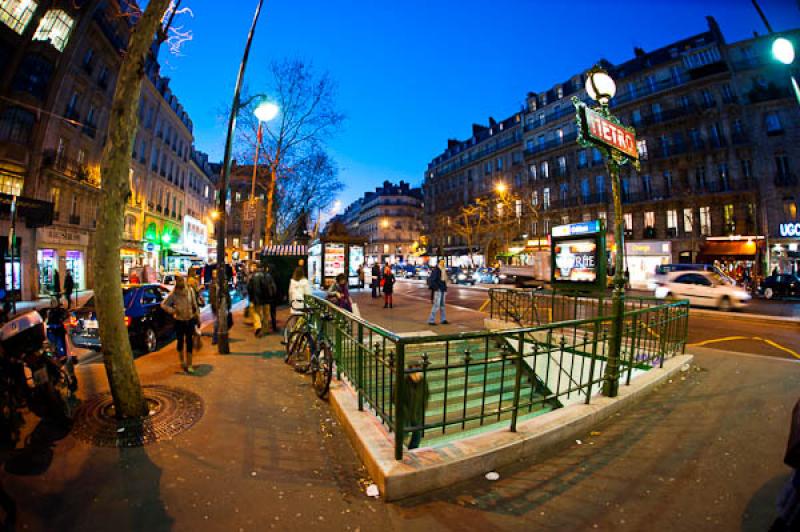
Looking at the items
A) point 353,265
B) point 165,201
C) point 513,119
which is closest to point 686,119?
point 513,119

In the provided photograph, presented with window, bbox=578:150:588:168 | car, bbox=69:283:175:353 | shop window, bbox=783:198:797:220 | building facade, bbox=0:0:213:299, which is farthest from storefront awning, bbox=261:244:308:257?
shop window, bbox=783:198:797:220

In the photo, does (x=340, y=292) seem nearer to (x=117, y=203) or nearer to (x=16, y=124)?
(x=117, y=203)

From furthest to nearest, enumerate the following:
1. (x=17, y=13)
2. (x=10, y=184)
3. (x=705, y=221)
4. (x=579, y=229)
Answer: (x=705, y=221)
(x=10, y=184)
(x=17, y=13)
(x=579, y=229)

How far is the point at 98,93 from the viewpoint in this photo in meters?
23.9

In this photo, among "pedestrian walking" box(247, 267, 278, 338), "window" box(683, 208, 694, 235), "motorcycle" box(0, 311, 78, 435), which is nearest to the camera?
"motorcycle" box(0, 311, 78, 435)

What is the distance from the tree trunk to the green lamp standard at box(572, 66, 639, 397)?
5.23m

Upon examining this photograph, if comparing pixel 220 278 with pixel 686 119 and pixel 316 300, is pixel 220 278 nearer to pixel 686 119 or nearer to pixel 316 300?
pixel 316 300

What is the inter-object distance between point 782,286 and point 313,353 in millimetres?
27298

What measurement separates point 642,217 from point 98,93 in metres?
42.9

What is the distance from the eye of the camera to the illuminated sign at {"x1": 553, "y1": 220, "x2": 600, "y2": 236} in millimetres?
10722

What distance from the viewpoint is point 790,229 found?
25.1m

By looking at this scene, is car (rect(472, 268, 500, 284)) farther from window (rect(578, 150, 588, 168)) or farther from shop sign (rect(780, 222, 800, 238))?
shop sign (rect(780, 222, 800, 238))

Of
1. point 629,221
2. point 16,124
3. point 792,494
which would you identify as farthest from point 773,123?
point 16,124

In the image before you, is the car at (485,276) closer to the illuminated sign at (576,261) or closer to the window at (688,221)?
the window at (688,221)
